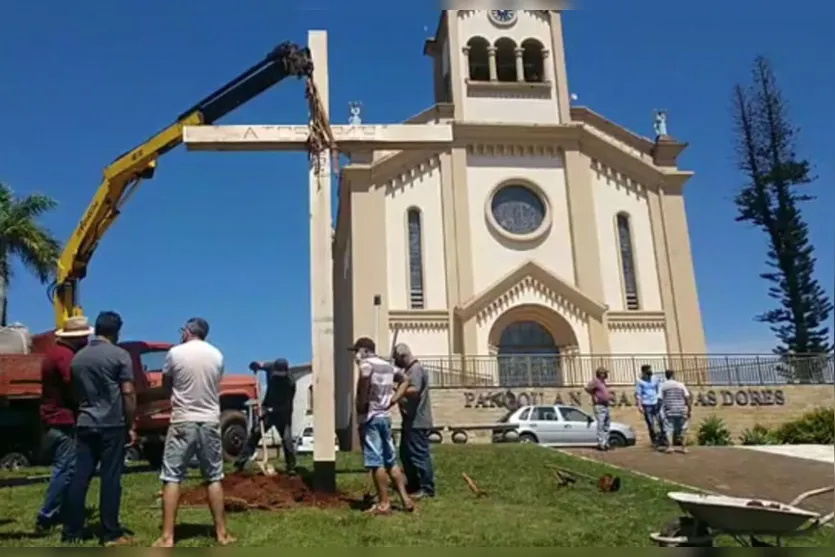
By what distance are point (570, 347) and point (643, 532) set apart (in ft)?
66.1

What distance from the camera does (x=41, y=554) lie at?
13.6 ft

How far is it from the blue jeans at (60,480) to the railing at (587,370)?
53.4 feet

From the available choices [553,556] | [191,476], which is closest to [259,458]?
[191,476]

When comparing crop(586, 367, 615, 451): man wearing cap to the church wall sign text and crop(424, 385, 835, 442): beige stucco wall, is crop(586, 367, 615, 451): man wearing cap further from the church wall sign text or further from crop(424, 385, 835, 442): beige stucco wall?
the church wall sign text

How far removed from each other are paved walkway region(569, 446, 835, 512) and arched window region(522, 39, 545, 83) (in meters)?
19.2

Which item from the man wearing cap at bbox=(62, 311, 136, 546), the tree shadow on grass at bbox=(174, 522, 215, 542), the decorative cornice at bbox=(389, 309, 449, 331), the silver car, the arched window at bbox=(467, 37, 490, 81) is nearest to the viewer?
the tree shadow on grass at bbox=(174, 522, 215, 542)

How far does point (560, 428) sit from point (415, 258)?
972cm

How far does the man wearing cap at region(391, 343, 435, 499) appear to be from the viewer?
25.0ft

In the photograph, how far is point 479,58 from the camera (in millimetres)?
30359

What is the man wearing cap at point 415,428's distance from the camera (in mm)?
7617

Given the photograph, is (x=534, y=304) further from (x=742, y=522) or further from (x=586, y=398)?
(x=742, y=522)


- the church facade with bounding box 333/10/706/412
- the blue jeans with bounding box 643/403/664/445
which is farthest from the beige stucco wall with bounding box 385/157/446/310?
the blue jeans with bounding box 643/403/664/445

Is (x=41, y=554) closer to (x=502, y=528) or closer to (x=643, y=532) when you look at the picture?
(x=502, y=528)

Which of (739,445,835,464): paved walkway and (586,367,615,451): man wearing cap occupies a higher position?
(586,367,615,451): man wearing cap
